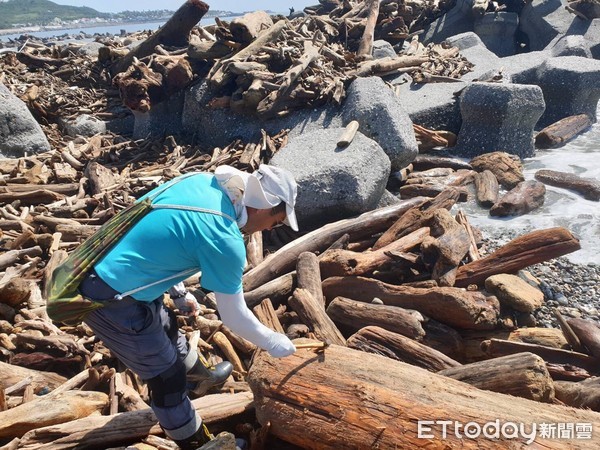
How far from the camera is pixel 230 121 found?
9734mm

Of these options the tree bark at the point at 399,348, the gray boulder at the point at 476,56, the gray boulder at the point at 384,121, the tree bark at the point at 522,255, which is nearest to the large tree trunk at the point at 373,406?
the tree bark at the point at 399,348

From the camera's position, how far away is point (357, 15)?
50.4 feet

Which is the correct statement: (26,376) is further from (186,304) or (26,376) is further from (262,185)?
(262,185)

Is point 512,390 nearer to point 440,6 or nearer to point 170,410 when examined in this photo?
point 170,410

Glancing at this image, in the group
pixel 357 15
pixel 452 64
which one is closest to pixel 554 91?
pixel 452 64

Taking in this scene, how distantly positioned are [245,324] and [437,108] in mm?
9029

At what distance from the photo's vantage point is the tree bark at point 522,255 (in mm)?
5758

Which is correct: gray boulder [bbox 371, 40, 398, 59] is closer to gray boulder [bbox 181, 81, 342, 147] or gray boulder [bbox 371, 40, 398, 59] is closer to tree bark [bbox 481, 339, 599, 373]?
gray boulder [bbox 181, 81, 342, 147]

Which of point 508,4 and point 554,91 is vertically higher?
point 508,4

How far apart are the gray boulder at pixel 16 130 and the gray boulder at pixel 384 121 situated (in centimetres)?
572

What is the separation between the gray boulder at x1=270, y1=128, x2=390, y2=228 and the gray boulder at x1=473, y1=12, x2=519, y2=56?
555 inches

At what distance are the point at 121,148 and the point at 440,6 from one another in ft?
49.5

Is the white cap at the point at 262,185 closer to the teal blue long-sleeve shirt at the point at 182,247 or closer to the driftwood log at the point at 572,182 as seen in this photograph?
the teal blue long-sleeve shirt at the point at 182,247

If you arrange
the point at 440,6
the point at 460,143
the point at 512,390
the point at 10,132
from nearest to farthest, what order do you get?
the point at 512,390, the point at 10,132, the point at 460,143, the point at 440,6
